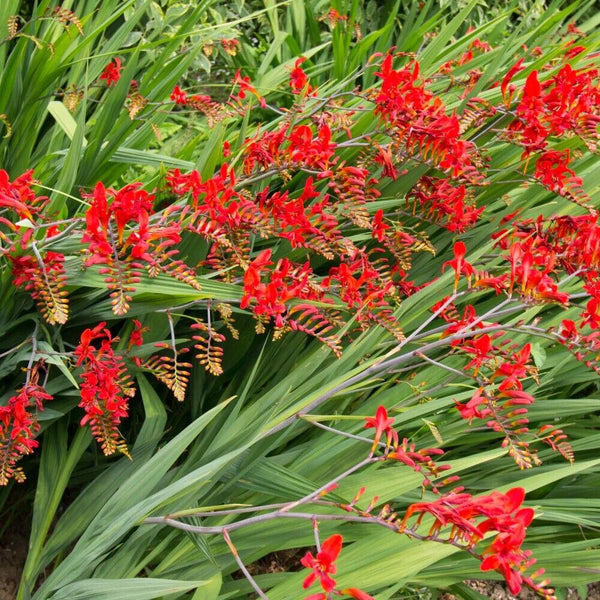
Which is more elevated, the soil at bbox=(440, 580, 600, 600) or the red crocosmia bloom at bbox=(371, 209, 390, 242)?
the red crocosmia bloom at bbox=(371, 209, 390, 242)

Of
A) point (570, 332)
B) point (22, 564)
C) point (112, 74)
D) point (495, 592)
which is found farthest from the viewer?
point (112, 74)

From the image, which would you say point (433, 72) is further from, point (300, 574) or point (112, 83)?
point (300, 574)

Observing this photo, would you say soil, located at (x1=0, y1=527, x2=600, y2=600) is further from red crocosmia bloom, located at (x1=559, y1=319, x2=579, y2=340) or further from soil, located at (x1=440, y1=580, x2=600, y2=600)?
red crocosmia bloom, located at (x1=559, y1=319, x2=579, y2=340)

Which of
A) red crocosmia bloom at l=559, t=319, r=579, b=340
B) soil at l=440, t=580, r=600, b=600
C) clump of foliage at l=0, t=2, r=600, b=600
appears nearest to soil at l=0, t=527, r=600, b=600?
soil at l=440, t=580, r=600, b=600

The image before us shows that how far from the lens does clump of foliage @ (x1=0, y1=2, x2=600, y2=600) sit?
1.16 m

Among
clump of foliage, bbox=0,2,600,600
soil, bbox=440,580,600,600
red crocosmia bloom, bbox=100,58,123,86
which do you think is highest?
red crocosmia bloom, bbox=100,58,123,86

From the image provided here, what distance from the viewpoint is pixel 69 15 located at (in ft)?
5.26

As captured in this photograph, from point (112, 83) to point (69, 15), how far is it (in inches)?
16.1

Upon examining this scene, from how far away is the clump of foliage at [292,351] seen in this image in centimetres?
116

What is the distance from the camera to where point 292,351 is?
1.61 meters

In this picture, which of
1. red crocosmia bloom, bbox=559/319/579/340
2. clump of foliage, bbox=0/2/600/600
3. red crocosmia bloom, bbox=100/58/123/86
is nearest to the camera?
clump of foliage, bbox=0/2/600/600

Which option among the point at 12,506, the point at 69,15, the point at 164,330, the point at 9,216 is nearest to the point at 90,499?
the point at 12,506

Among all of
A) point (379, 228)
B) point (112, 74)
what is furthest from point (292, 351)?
point (112, 74)

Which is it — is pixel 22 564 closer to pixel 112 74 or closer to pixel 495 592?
pixel 495 592
